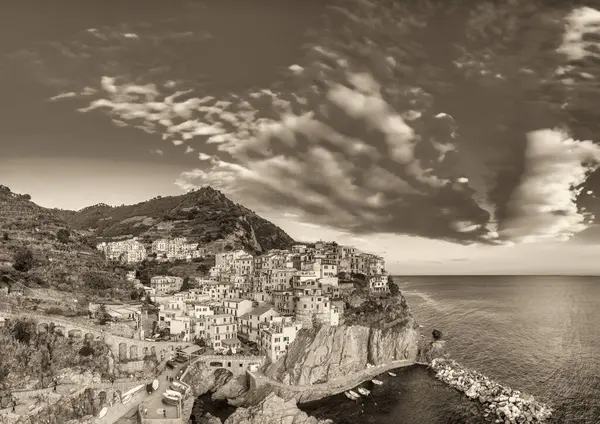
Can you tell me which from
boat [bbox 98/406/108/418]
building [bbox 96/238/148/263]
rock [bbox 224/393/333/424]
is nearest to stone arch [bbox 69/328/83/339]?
boat [bbox 98/406/108/418]

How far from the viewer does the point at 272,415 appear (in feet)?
135

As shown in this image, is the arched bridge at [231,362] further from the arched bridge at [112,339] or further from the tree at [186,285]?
the tree at [186,285]

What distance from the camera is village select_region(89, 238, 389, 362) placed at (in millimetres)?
56812

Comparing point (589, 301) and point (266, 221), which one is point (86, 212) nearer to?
point (266, 221)

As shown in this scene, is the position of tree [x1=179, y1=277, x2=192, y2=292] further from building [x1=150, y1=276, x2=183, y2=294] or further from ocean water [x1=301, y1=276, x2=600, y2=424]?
ocean water [x1=301, y1=276, x2=600, y2=424]

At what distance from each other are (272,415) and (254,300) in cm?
2819

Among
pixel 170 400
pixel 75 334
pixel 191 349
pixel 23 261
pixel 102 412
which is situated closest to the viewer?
pixel 102 412

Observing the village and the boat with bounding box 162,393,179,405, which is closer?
the boat with bounding box 162,393,179,405

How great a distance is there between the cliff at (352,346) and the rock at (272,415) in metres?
9.29

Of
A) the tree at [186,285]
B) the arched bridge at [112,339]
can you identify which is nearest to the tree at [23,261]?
the arched bridge at [112,339]

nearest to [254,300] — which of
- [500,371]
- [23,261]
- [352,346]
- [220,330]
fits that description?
[220,330]

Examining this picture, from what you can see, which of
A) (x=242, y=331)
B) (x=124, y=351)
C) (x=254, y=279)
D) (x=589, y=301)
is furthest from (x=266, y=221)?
(x=589, y=301)

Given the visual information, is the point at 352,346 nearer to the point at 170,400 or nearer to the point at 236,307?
the point at 236,307

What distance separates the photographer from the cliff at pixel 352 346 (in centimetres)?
5316
